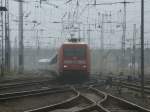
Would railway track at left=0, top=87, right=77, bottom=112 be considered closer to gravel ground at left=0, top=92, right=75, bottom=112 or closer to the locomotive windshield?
gravel ground at left=0, top=92, right=75, bottom=112

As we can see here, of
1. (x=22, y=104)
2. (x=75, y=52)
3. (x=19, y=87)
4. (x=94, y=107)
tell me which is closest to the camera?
(x=94, y=107)

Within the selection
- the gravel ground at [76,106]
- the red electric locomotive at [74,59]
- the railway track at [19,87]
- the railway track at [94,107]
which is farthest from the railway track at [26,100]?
the red electric locomotive at [74,59]

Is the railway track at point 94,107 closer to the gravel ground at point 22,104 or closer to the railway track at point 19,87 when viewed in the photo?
the gravel ground at point 22,104

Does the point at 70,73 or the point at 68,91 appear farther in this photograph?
the point at 70,73

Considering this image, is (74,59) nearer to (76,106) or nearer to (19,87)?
(19,87)

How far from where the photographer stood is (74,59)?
2789 cm

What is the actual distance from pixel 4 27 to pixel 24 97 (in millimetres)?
28403

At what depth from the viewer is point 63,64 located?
27688mm

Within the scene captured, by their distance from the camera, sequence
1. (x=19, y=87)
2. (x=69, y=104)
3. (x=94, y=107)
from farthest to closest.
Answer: (x=19, y=87) → (x=69, y=104) → (x=94, y=107)

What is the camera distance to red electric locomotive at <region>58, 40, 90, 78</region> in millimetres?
27672

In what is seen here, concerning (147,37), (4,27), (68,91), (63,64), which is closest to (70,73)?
(63,64)

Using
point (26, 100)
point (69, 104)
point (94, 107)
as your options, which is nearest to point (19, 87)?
point (26, 100)

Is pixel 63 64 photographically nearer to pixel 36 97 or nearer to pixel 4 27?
pixel 36 97

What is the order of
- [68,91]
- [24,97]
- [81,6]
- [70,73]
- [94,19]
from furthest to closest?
[94,19] < [81,6] < [70,73] < [68,91] < [24,97]
